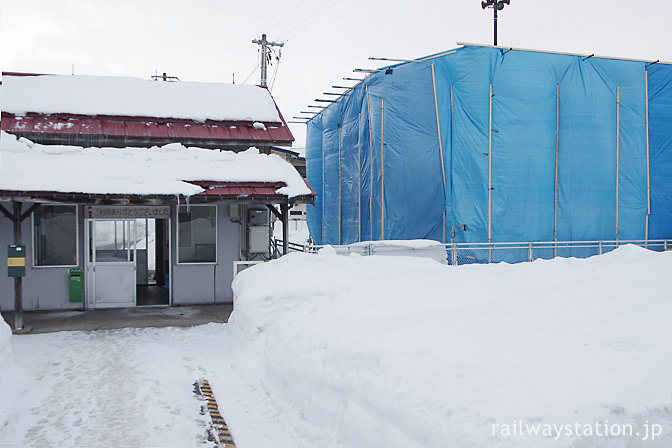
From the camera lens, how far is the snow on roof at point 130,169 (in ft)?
35.2

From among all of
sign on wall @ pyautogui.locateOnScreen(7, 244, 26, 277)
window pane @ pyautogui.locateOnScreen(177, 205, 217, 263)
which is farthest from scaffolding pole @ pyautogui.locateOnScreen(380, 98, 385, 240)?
sign on wall @ pyautogui.locateOnScreen(7, 244, 26, 277)

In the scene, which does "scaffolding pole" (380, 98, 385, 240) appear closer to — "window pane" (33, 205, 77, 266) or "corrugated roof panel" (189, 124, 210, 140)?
"corrugated roof panel" (189, 124, 210, 140)

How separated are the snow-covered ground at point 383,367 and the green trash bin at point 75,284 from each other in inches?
93.3

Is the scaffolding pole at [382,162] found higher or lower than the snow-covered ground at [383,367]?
higher

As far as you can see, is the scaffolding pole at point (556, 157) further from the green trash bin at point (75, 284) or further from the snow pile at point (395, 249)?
the green trash bin at point (75, 284)

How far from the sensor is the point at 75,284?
39.0 ft

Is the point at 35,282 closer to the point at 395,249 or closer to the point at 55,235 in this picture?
the point at 55,235

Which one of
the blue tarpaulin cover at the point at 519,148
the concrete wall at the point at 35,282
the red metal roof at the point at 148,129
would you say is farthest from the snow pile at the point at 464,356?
the blue tarpaulin cover at the point at 519,148

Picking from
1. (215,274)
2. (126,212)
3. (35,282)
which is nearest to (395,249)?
(215,274)

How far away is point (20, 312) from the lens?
1014cm

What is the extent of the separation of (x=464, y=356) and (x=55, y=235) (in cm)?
1068

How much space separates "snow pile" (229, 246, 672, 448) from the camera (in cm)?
383

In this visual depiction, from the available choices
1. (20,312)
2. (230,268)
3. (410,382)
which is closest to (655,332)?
(410,382)

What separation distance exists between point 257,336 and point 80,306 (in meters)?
6.33
